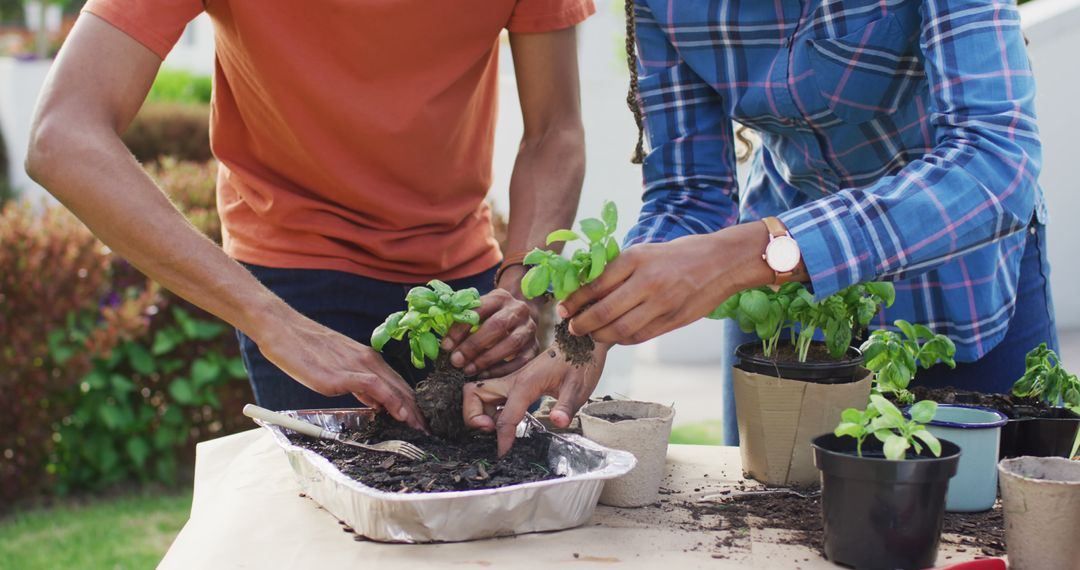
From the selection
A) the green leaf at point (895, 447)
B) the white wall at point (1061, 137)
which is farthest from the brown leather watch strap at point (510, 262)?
the white wall at point (1061, 137)

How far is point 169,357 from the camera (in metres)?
4.38

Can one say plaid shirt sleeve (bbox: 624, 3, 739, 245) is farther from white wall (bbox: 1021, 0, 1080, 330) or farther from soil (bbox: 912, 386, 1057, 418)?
white wall (bbox: 1021, 0, 1080, 330)

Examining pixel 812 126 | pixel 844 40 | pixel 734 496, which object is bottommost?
pixel 734 496

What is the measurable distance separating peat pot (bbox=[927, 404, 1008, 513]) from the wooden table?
15cm

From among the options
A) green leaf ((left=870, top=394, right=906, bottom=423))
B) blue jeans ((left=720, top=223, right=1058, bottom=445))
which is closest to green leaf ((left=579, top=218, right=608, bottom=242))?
green leaf ((left=870, top=394, right=906, bottom=423))

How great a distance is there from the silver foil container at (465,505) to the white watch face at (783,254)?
37 centimetres

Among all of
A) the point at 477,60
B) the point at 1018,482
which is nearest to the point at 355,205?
the point at 477,60

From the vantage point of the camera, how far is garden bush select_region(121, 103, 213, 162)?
33.9 ft

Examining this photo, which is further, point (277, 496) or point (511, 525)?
point (277, 496)

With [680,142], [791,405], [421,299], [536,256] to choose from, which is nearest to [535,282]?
[536,256]

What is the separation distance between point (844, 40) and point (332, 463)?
3.72ft

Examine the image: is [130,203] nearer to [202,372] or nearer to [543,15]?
[543,15]

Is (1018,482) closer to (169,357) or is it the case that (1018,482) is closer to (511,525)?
(511,525)

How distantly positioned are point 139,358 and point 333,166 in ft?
8.12
